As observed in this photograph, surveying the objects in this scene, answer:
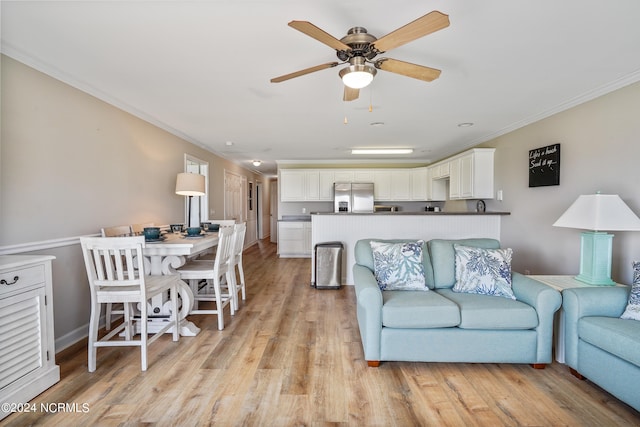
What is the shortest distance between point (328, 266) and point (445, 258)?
1856 millimetres

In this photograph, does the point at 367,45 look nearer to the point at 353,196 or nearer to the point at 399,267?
the point at 399,267

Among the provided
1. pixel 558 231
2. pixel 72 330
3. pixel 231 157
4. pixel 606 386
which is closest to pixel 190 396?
pixel 72 330

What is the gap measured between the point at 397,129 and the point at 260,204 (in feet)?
20.6

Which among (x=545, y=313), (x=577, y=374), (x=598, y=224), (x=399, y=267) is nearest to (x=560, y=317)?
(x=545, y=313)

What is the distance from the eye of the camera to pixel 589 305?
6.77 ft

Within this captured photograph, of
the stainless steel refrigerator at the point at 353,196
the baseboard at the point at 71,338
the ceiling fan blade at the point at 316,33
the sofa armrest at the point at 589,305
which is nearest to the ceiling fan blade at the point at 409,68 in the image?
the ceiling fan blade at the point at 316,33

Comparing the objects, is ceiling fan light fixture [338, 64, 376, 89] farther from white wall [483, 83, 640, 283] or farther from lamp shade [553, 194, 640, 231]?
white wall [483, 83, 640, 283]

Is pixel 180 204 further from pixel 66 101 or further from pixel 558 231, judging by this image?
pixel 558 231

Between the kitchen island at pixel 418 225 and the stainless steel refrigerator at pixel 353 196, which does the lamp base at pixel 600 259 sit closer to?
the kitchen island at pixel 418 225

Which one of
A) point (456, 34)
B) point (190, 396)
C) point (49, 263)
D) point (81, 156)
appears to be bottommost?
point (190, 396)

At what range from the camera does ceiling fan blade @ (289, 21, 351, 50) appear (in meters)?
1.44

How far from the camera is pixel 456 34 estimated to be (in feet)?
6.39

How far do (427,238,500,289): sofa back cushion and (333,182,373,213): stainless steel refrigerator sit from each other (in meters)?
3.92

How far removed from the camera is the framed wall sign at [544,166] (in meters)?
3.34
